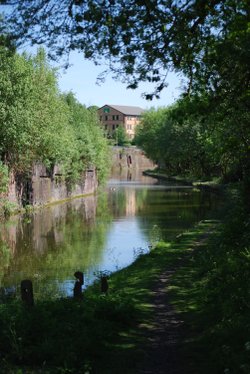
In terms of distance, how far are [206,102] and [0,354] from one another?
917 cm

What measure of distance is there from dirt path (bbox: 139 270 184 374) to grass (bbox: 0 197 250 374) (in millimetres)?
162

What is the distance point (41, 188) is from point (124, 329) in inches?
1629

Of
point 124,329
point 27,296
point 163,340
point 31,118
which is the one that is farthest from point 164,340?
point 31,118

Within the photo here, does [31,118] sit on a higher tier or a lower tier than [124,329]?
higher

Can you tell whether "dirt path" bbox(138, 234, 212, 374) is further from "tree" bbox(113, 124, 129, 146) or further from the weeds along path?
"tree" bbox(113, 124, 129, 146)

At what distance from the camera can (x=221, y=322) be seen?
977cm

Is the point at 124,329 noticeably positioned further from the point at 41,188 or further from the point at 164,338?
the point at 41,188

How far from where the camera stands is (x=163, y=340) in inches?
394

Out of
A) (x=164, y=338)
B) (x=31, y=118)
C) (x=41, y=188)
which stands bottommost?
(x=164, y=338)

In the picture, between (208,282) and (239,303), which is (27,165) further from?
(239,303)

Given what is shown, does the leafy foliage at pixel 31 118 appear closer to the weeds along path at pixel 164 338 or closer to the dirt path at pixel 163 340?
the weeds along path at pixel 164 338

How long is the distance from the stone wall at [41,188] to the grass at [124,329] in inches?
1241

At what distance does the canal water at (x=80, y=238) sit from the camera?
2086cm

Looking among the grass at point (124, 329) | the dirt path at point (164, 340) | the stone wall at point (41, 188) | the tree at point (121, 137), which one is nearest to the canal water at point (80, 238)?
the stone wall at point (41, 188)
